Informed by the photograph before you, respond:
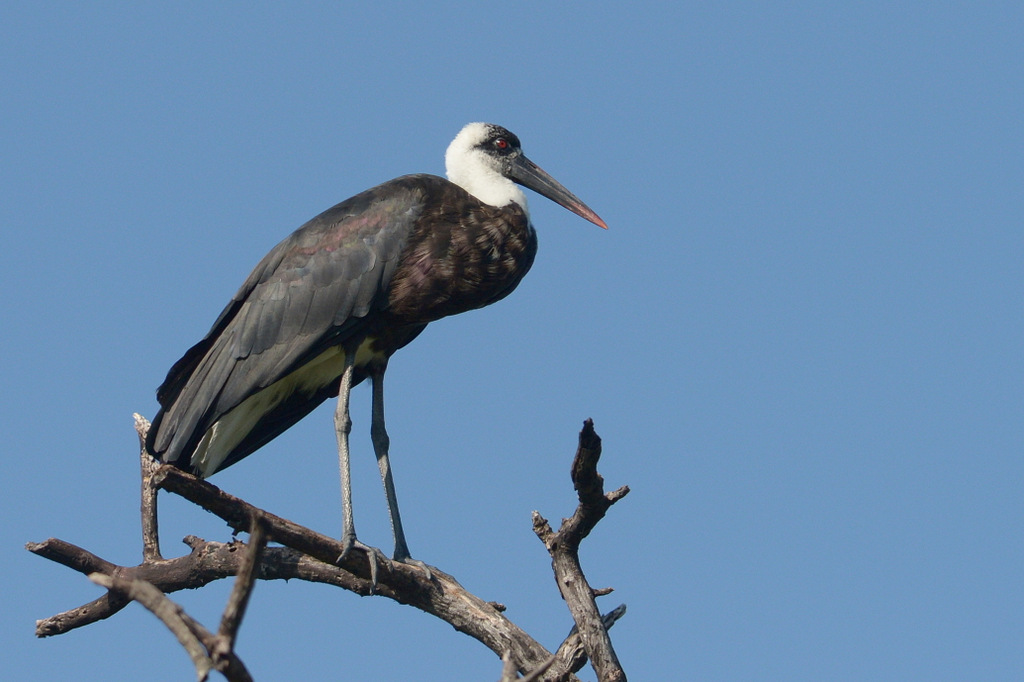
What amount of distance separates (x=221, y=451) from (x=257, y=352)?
2.32 feet

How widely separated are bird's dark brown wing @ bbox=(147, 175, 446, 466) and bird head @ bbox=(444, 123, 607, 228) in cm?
84

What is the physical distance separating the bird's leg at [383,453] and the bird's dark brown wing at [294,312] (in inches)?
26.5

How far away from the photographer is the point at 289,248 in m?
8.12

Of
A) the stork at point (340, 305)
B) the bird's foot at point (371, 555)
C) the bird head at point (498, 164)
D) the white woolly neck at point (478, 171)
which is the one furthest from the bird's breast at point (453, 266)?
the bird's foot at point (371, 555)

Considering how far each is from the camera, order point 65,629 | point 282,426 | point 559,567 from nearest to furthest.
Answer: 1. point 559,567
2. point 65,629
3. point 282,426

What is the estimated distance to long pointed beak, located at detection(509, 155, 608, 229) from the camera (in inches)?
357

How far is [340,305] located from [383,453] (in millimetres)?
1137

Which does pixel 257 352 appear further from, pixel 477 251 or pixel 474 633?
pixel 474 633

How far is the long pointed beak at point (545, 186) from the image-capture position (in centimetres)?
906

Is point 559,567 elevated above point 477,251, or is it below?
below

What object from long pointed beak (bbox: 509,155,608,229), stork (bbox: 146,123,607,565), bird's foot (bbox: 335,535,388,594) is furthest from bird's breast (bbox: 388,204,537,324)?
bird's foot (bbox: 335,535,388,594)

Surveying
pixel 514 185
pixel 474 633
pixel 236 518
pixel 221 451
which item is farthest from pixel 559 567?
pixel 514 185

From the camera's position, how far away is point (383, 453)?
833 centimetres

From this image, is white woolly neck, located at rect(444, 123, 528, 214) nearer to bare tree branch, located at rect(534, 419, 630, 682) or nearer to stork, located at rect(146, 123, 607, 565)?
stork, located at rect(146, 123, 607, 565)
